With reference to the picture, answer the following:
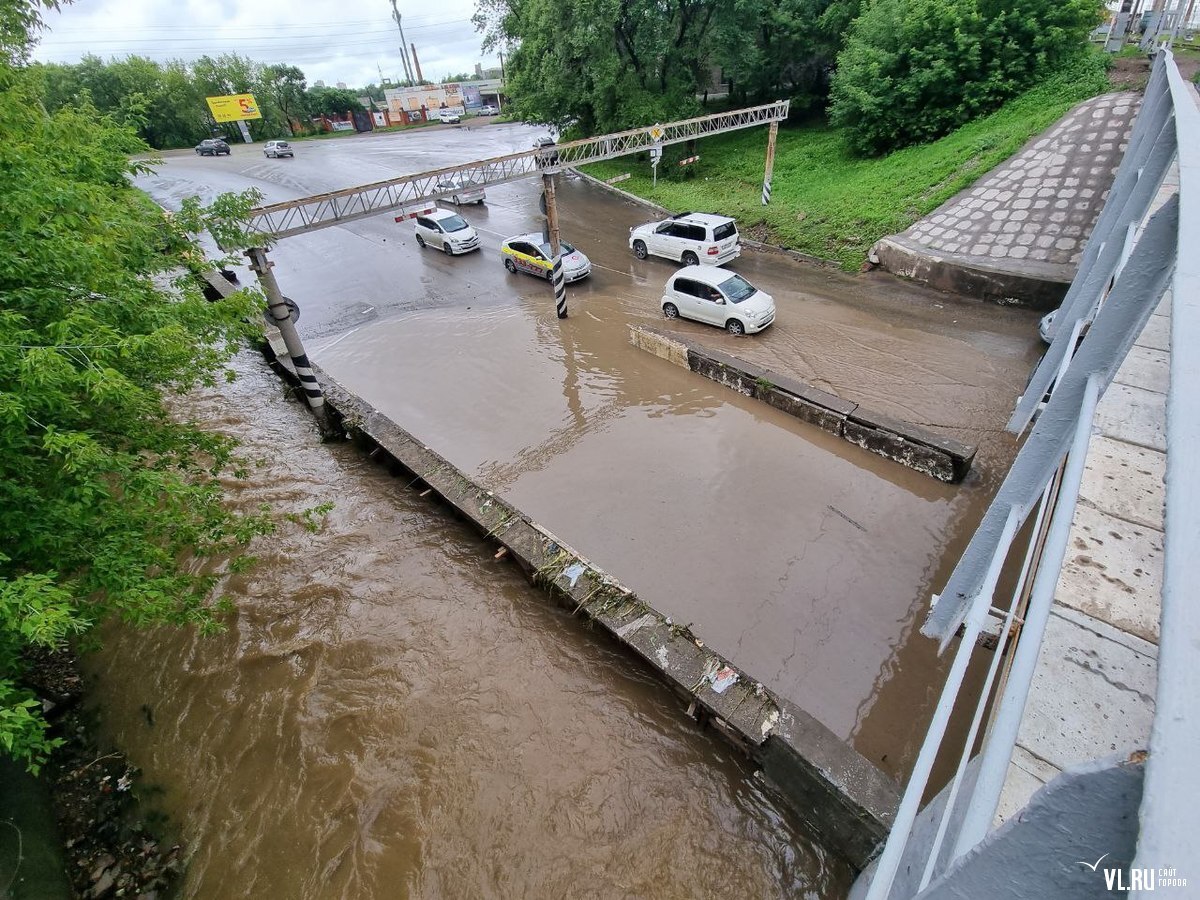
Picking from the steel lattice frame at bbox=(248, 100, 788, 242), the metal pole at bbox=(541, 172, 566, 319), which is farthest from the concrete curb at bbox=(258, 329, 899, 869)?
the metal pole at bbox=(541, 172, 566, 319)

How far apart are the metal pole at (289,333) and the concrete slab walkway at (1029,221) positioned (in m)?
13.9

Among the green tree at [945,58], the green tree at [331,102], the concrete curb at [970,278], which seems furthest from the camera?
the green tree at [331,102]

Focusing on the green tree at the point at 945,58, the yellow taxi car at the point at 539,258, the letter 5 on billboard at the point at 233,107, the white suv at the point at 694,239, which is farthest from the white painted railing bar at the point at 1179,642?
the letter 5 on billboard at the point at 233,107

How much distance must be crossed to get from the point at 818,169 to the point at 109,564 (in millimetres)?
22683

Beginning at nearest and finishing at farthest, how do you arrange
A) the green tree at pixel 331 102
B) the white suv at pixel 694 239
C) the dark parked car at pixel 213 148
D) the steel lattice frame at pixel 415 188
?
the steel lattice frame at pixel 415 188
the white suv at pixel 694 239
the dark parked car at pixel 213 148
the green tree at pixel 331 102

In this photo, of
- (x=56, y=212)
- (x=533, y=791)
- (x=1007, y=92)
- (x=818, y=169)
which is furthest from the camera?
(x=818, y=169)

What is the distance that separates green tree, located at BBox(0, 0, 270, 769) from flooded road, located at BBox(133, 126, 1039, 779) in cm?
477

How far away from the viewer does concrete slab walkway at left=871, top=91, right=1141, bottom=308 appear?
13.1 metres

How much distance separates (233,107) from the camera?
162ft

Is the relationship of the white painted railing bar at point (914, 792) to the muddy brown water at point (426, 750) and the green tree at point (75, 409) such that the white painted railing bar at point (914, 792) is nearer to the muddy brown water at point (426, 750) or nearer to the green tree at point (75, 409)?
the muddy brown water at point (426, 750)

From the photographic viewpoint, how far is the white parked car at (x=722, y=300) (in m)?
12.8

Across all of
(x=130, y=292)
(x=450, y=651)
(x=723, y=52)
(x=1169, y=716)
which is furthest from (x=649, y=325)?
(x=723, y=52)

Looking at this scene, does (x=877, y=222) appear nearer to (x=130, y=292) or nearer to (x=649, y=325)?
(x=649, y=325)

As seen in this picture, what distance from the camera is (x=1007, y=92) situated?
58.9 ft
